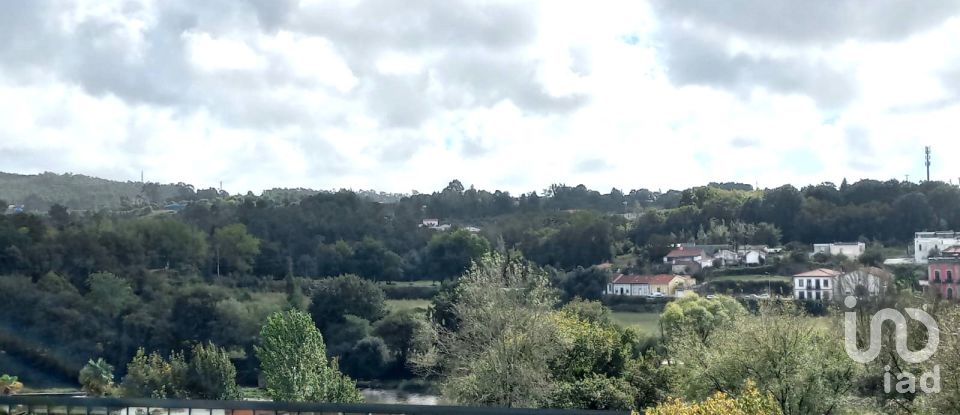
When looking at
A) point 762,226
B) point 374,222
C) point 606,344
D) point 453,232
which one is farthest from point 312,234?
point 606,344

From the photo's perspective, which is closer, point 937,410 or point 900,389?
point 937,410

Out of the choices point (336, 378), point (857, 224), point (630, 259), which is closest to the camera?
point (336, 378)

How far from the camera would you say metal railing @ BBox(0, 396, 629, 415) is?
22859 mm

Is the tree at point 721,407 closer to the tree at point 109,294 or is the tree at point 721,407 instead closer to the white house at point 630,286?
the white house at point 630,286

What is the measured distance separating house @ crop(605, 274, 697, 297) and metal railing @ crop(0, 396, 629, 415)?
3819 cm

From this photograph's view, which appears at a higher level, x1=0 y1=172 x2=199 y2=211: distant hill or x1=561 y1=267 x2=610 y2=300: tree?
x1=0 y1=172 x2=199 y2=211: distant hill

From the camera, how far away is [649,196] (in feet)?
406

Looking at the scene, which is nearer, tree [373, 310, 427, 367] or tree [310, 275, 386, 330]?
tree [373, 310, 427, 367]

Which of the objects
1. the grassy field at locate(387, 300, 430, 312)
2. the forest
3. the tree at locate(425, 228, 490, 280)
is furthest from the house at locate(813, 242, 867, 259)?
the grassy field at locate(387, 300, 430, 312)

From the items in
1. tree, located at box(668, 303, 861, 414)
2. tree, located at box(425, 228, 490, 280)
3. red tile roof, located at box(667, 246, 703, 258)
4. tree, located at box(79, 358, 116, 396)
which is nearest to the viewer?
tree, located at box(668, 303, 861, 414)

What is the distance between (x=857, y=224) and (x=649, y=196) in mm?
55924

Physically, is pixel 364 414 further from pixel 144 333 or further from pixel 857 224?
pixel 857 224

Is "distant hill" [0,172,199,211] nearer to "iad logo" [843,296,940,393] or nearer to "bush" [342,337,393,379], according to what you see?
"bush" [342,337,393,379]

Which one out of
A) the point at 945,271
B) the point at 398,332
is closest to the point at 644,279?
the point at 398,332
